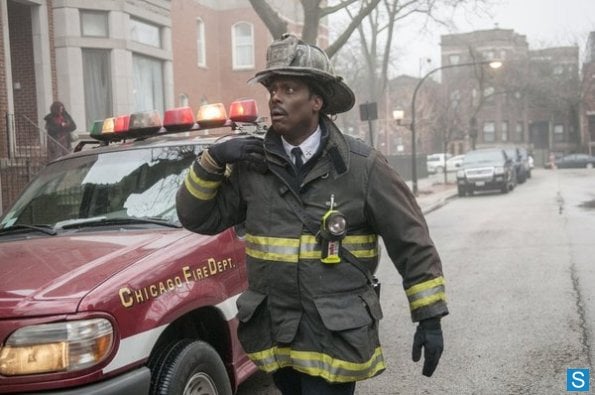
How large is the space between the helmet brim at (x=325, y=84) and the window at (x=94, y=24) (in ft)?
45.6

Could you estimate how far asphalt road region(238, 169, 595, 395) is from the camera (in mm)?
4727

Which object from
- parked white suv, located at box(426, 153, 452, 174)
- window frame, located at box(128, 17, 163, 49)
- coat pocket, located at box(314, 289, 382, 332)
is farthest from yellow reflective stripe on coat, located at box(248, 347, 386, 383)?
parked white suv, located at box(426, 153, 452, 174)

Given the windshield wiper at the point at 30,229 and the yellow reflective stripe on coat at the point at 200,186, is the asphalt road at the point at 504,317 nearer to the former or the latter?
the windshield wiper at the point at 30,229

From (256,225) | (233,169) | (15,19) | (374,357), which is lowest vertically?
(374,357)

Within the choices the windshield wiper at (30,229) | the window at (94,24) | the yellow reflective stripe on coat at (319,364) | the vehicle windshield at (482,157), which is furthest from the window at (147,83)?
the yellow reflective stripe on coat at (319,364)

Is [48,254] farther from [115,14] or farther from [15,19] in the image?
[115,14]

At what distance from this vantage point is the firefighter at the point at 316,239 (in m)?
2.43

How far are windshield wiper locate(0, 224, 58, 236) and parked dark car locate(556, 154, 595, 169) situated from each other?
176ft

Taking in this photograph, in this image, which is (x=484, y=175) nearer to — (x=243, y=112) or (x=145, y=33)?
(x=145, y=33)

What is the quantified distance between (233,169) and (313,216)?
475 mm

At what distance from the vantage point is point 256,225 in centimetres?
259

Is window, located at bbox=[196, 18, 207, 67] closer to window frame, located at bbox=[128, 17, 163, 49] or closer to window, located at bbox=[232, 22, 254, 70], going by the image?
window, located at bbox=[232, 22, 254, 70]

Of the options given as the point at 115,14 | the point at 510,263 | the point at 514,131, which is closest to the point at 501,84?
the point at 514,131

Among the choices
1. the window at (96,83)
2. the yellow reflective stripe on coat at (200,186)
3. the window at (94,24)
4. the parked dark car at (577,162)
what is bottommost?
the parked dark car at (577,162)
